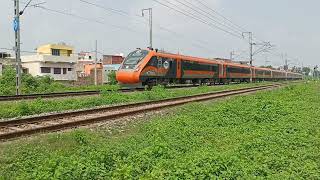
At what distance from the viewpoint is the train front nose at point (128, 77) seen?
1158 inches

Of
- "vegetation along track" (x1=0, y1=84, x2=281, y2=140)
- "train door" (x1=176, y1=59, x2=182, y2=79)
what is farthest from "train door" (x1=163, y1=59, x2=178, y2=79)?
"vegetation along track" (x1=0, y1=84, x2=281, y2=140)

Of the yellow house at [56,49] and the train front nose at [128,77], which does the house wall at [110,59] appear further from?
the train front nose at [128,77]

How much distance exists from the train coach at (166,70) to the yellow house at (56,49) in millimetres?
43554

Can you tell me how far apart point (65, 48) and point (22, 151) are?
8062 centimetres

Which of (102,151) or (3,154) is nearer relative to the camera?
(102,151)

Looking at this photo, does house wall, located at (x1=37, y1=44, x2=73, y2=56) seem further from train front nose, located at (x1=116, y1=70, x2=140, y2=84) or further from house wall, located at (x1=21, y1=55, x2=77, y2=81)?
train front nose, located at (x1=116, y1=70, x2=140, y2=84)

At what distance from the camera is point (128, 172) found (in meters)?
5.93

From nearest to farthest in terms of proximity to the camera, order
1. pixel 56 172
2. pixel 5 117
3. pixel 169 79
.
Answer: pixel 56 172 → pixel 5 117 → pixel 169 79

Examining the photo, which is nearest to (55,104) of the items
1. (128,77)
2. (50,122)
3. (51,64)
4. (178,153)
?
(50,122)

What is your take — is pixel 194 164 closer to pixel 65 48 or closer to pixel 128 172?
→ pixel 128 172

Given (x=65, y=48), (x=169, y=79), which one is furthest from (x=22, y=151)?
(x=65, y=48)

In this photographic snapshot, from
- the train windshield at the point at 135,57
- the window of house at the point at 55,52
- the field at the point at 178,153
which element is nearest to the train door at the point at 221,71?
the train windshield at the point at 135,57

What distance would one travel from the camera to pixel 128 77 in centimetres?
2977

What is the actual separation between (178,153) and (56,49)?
3180 inches
